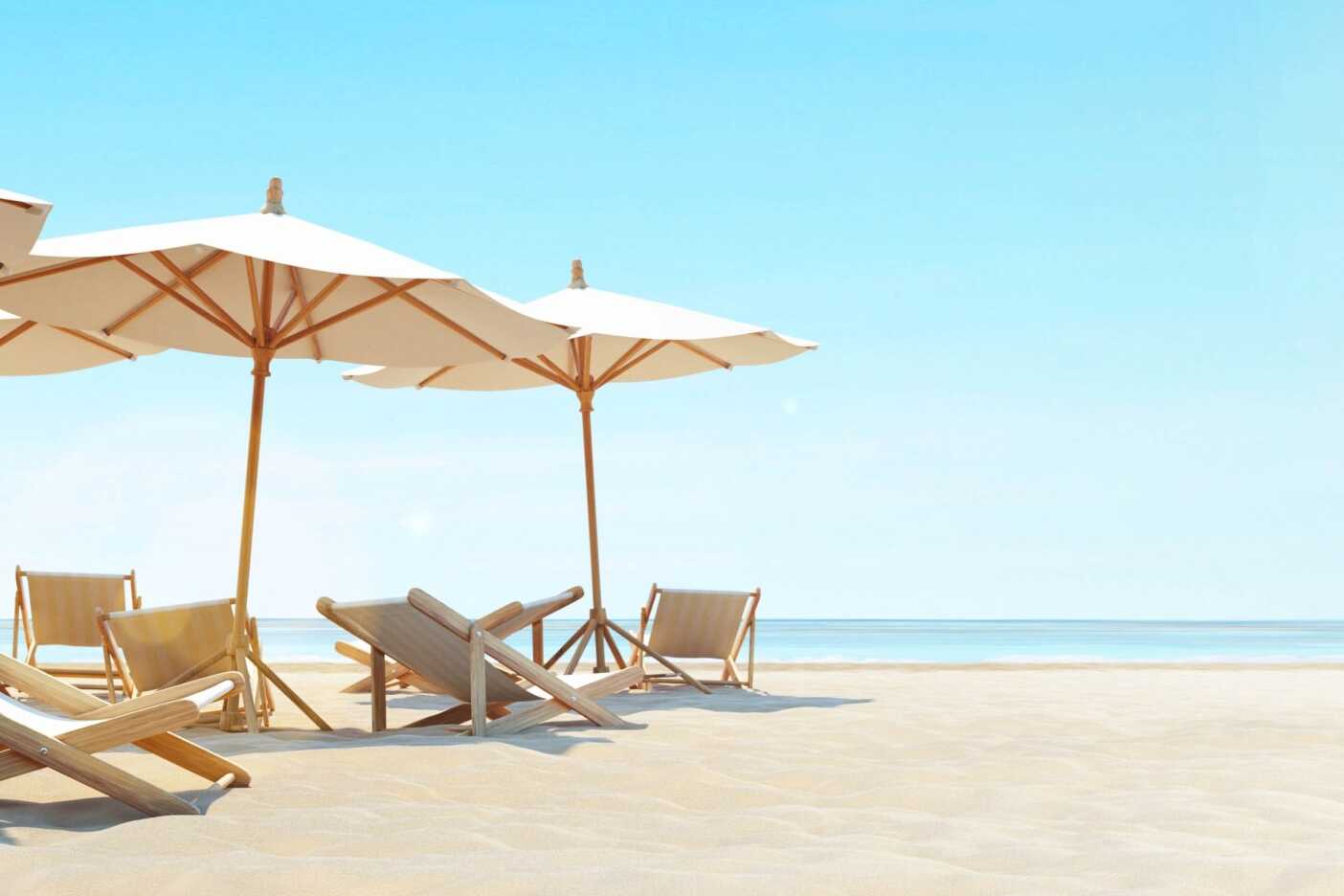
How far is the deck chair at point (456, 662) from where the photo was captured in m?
4.30

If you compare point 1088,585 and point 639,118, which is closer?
point 639,118

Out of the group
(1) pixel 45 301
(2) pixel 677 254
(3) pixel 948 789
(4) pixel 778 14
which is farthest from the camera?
(2) pixel 677 254

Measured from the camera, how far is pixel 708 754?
4.05 m

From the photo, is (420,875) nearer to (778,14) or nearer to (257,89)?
(778,14)

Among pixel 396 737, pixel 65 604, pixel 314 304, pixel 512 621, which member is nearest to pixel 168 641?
pixel 396 737

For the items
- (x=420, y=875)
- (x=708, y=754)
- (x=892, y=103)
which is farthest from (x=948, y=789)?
(x=892, y=103)

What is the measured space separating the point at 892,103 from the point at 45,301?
18.0 m

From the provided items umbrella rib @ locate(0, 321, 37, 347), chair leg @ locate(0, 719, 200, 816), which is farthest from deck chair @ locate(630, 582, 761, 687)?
chair leg @ locate(0, 719, 200, 816)

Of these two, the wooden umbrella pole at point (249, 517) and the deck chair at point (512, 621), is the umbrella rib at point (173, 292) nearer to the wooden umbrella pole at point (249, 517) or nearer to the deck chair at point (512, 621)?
the wooden umbrella pole at point (249, 517)

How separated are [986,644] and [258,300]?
21.3 m

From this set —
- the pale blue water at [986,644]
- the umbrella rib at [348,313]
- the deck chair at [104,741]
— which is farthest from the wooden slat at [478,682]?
the pale blue water at [986,644]

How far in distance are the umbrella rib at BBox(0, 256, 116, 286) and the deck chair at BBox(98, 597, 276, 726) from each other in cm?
151

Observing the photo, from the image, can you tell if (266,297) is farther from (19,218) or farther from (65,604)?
(65,604)

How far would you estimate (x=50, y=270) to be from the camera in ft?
16.3
